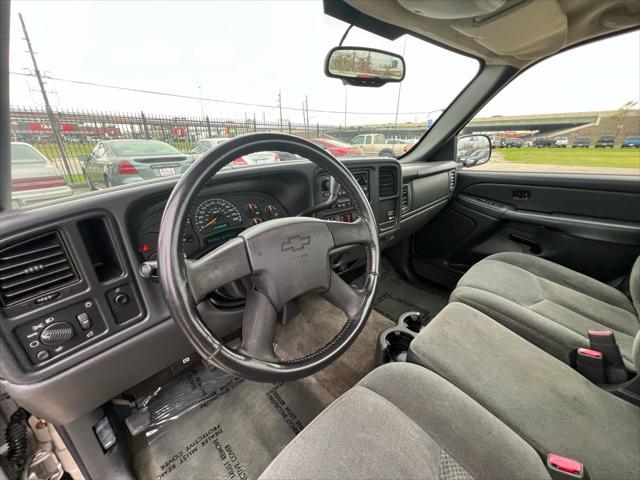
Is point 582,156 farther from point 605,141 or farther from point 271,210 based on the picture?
point 271,210

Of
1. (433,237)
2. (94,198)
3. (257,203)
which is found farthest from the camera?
(433,237)

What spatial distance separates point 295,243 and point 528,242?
2.05 meters

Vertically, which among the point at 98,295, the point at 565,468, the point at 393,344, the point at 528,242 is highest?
the point at 98,295

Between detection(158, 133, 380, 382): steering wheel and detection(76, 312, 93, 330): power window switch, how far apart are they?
376 millimetres

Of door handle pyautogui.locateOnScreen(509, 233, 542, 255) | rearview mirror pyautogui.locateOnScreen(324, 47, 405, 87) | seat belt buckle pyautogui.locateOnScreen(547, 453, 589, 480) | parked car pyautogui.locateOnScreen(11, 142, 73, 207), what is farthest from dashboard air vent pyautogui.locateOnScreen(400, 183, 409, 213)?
parked car pyautogui.locateOnScreen(11, 142, 73, 207)

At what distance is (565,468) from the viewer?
0.68 meters

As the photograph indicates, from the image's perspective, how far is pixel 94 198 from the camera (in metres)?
0.83

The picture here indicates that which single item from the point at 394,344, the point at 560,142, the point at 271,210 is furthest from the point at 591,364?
the point at 560,142

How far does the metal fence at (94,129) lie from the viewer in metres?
0.85

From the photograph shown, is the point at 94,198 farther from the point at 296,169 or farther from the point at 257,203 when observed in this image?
the point at 296,169

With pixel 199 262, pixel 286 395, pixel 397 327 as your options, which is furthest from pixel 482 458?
pixel 286 395

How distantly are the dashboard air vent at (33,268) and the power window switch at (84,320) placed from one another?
102mm

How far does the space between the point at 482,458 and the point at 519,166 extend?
221cm

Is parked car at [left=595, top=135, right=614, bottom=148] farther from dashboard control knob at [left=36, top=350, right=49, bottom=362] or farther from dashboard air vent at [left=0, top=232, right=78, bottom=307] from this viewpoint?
dashboard control knob at [left=36, top=350, right=49, bottom=362]
